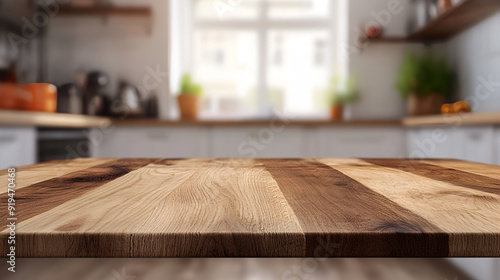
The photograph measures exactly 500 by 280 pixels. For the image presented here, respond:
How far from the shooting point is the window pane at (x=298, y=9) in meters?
3.46

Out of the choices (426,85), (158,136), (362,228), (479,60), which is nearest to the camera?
(362,228)

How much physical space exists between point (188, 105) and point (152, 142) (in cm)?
52

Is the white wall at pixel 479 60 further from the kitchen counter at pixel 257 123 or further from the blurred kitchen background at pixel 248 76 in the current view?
the kitchen counter at pixel 257 123

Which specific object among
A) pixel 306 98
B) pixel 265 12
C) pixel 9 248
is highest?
pixel 265 12

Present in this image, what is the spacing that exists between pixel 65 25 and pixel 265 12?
1683mm

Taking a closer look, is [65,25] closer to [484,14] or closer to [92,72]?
[92,72]

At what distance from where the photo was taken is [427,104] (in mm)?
2938

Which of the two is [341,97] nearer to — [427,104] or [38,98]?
[427,104]

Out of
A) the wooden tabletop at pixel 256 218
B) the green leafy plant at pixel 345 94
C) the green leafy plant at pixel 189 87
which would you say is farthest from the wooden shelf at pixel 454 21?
the wooden tabletop at pixel 256 218

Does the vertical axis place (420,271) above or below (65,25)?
below

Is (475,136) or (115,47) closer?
(475,136)

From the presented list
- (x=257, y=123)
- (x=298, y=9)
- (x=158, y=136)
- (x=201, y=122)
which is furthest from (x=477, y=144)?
(x=298, y=9)

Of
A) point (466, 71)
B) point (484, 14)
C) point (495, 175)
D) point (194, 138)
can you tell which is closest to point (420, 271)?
point (495, 175)

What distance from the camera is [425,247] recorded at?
351mm
